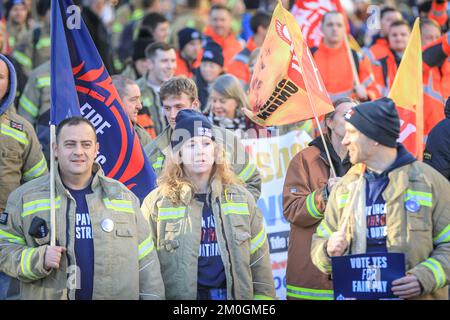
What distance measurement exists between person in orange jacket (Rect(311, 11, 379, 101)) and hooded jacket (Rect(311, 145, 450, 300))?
6062 mm

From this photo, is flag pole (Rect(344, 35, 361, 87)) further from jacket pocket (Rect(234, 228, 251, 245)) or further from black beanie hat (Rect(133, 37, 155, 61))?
jacket pocket (Rect(234, 228, 251, 245))

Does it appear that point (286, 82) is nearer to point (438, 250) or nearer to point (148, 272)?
point (148, 272)

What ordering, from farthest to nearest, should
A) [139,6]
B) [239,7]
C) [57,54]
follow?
[239,7], [139,6], [57,54]

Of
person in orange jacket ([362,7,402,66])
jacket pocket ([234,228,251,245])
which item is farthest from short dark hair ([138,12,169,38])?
jacket pocket ([234,228,251,245])

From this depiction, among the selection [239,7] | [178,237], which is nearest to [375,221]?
[178,237]

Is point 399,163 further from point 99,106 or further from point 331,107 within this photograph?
point 99,106

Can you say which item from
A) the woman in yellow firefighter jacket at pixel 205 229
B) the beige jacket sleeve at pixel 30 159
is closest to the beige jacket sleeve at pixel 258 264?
the woman in yellow firefighter jacket at pixel 205 229

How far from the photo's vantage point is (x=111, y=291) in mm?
7168

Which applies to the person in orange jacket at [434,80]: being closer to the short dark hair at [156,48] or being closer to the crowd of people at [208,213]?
the short dark hair at [156,48]

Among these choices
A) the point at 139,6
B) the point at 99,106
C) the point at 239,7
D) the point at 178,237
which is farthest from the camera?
the point at 239,7

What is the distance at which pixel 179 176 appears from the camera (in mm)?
7797

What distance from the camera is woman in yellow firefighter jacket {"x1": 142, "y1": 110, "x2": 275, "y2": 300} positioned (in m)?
7.51

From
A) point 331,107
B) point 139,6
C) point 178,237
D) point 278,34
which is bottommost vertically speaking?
point 178,237
